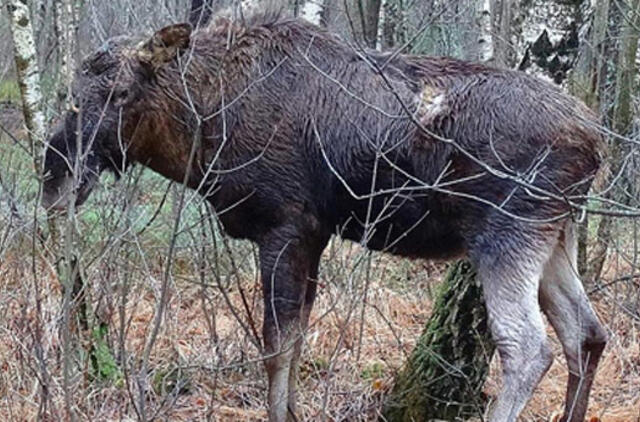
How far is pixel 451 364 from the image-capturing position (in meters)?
5.76

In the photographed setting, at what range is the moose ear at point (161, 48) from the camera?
17.0 ft

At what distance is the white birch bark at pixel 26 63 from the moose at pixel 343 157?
1444mm

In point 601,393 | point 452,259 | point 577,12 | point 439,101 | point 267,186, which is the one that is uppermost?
point 577,12

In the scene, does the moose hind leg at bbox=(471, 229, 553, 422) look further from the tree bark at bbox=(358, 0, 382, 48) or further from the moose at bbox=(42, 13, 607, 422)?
the tree bark at bbox=(358, 0, 382, 48)

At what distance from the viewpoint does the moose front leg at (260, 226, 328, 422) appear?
520cm

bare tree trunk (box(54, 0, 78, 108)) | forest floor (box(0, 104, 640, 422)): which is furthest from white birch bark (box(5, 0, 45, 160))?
forest floor (box(0, 104, 640, 422))

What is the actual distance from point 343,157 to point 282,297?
819 millimetres

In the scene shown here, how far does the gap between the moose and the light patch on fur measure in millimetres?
12

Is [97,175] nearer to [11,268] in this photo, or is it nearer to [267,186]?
[267,186]

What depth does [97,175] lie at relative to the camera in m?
5.26

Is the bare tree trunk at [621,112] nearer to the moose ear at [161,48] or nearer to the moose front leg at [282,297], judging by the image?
the moose front leg at [282,297]

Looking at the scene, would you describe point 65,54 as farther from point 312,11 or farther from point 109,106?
point 312,11

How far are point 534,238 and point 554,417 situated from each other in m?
1.41

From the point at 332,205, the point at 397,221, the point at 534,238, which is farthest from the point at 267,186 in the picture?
the point at 534,238
